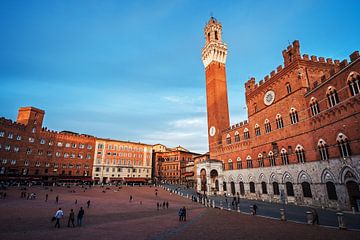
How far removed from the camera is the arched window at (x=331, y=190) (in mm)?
21562

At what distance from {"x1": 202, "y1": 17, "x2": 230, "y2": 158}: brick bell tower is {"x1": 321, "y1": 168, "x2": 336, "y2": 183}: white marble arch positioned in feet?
81.8

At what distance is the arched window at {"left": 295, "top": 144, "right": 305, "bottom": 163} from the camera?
26130mm

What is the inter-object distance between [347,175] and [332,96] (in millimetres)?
8344

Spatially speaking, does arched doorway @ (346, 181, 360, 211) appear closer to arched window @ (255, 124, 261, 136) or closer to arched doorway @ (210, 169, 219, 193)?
arched window @ (255, 124, 261, 136)

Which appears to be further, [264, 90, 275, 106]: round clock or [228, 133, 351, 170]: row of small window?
[264, 90, 275, 106]: round clock

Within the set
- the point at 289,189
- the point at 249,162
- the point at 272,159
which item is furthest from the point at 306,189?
the point at 249,162

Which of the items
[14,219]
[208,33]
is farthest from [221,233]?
[208,33]

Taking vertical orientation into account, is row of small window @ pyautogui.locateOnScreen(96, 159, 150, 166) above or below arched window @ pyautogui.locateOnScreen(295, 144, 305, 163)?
above

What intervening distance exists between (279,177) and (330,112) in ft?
40.5

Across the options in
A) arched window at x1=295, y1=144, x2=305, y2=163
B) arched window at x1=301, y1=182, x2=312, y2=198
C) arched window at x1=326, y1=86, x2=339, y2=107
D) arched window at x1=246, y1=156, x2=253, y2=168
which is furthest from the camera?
arched window at x1=246, y1=156, x2=253, y2=168

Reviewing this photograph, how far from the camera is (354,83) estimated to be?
749 inches

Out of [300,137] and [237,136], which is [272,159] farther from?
[237,136]

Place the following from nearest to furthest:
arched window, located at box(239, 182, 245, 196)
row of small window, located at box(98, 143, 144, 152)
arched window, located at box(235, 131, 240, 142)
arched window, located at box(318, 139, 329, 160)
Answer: arched window, located at box(318, 139, 329, 160) → arched window, located at box(239, 182, 245, 196) → arched window, located at box(235, 131, 240, 142) → row of small window, located at box(98, 143, 144, 152)

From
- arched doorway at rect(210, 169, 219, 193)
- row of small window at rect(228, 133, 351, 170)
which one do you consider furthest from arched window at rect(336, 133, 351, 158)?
arched doorway at rect(210, 169, 219, 193)
